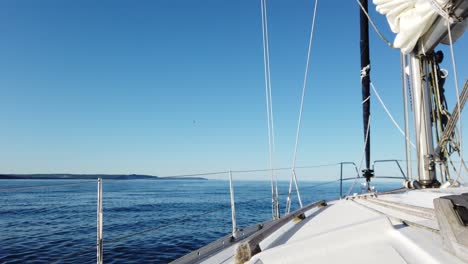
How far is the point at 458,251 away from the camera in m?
1.16

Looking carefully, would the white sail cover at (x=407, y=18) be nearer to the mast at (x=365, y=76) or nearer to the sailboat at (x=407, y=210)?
the sailboat at (x=407, y=210)

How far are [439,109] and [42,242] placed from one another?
11.1 m

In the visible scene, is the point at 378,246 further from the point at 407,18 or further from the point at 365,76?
the point at 365,76

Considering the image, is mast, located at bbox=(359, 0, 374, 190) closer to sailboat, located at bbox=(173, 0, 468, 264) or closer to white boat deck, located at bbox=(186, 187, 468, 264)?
sailboat, located at bbox=(173, 0, 468, 264)

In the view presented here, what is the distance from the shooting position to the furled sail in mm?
3189

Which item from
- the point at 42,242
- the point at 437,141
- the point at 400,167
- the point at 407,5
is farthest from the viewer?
the point at 42,242

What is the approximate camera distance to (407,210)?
2.05m

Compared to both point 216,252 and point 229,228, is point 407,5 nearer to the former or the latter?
→ point 216,252

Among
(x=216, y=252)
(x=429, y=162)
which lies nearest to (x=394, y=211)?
(x=216, y=252)

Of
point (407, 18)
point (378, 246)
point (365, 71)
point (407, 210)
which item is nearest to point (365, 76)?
point (365, 71)

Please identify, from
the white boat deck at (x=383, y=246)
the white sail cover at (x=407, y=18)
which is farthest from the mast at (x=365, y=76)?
the white boat deck at (x=383, y=246)

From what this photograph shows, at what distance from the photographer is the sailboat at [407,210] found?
1322 millimetres

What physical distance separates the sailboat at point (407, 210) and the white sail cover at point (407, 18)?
0.01m

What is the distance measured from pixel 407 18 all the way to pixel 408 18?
3cm
